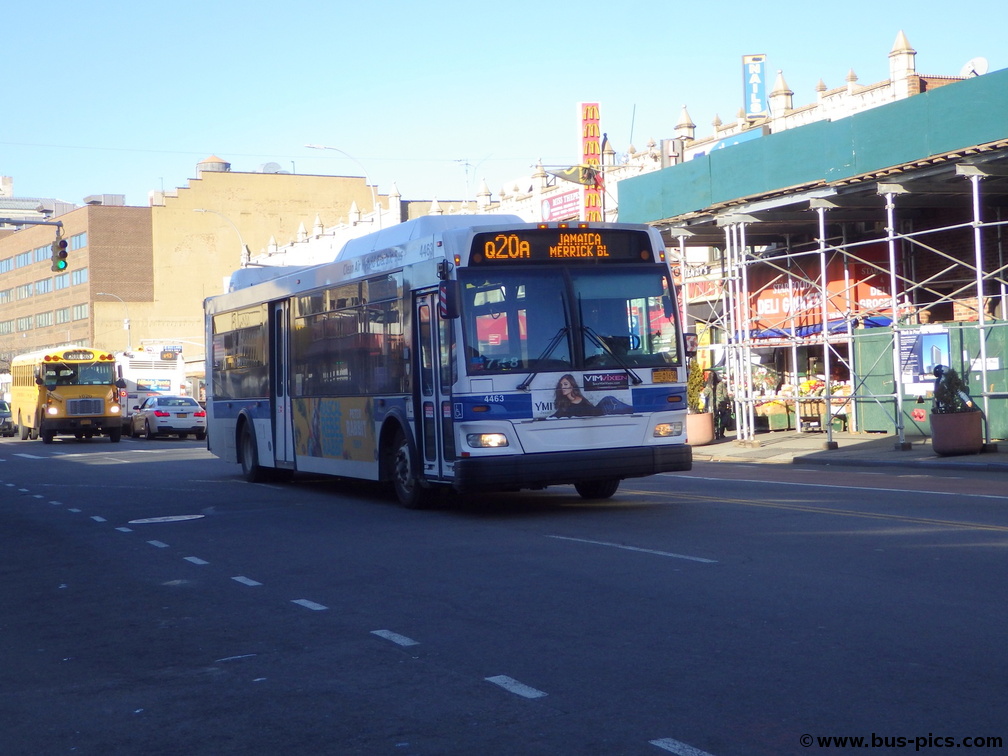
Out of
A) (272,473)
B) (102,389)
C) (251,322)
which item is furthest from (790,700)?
(102,389)

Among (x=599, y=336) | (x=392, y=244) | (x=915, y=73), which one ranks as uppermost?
(x=915, y=73)

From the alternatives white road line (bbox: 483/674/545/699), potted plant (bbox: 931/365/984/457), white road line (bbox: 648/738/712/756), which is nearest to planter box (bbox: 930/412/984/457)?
potted plant (bbox: 931/365/984/457)

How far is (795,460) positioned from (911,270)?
7.12 m

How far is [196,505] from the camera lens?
55.7ft

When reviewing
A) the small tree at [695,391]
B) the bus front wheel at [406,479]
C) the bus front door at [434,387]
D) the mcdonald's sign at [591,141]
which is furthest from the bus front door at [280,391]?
the mcdonald's sign at [591,141]

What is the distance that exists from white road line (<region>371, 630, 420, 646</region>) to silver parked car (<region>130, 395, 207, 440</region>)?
36.9 metres

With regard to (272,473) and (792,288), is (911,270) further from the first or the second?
(272,473)

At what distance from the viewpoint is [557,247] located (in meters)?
13.6

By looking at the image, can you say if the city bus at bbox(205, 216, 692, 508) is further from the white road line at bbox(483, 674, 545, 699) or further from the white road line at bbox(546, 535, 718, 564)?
the white road line at bbox(483, 674, 545, 699)

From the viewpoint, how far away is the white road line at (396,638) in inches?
288

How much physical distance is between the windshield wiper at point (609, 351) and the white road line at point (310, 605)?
552cm

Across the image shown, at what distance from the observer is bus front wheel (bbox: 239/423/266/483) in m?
20.5

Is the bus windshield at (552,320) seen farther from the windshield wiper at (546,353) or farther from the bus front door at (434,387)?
the bus front door at (434,387)

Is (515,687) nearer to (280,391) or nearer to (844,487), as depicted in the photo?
(844,487)
